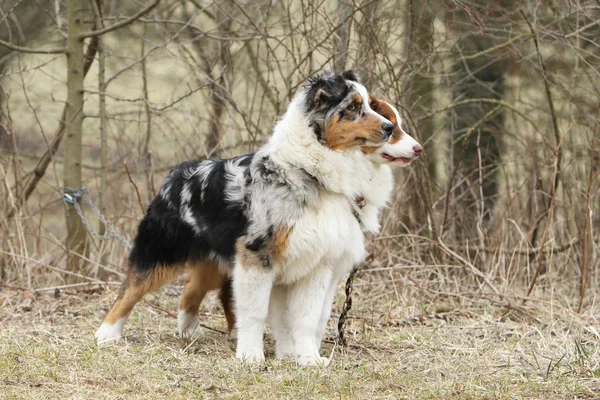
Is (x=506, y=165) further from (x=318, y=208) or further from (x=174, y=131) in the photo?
(x=318, y=208)

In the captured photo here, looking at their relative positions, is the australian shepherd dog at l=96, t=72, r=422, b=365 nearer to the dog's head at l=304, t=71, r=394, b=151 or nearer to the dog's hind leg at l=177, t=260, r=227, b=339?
the dog's head at l=304, t=71, r=394, b=151

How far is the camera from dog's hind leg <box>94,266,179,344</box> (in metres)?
5.81

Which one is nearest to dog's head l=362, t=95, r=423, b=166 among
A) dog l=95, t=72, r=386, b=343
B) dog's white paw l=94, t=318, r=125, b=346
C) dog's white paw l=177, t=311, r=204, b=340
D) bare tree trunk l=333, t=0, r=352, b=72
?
dog l=95, t=72, r=386, b=343

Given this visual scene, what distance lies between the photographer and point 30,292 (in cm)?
768

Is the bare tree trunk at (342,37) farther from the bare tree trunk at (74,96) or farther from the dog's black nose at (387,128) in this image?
the bare tree trunk at (74,96)

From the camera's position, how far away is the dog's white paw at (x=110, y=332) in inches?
227

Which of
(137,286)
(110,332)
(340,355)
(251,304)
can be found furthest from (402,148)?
(110,332)

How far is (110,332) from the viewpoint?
5.82 m

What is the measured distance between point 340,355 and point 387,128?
63.9 inches

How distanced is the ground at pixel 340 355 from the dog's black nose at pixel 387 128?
144 centimetres

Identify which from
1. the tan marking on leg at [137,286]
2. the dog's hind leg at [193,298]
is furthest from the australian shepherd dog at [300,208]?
the dog's hind leg at [193,298]

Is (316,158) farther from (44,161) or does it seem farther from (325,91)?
(44,161)

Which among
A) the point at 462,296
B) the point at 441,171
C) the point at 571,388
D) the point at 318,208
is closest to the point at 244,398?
the point at 318,208

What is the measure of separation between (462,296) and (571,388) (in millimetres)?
2919
